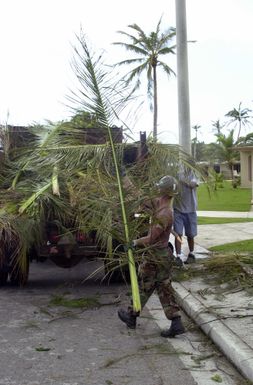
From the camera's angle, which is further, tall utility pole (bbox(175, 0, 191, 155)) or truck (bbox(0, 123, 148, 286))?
tall utility pole (bbox(175, 0, 191, 155))

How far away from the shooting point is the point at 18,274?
8477 millimetres

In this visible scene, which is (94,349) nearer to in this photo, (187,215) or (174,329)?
(174,329)

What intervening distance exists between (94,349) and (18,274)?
3.19 m

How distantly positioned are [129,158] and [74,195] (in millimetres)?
1100

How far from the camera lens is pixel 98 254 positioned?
795 cm

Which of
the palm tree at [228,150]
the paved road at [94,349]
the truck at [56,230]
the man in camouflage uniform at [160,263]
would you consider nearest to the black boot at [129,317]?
the man in camouflage uniform at [160,263]

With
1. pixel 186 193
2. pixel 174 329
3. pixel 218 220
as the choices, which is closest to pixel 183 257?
pixel 186 193

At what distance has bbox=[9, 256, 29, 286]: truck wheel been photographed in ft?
26.9

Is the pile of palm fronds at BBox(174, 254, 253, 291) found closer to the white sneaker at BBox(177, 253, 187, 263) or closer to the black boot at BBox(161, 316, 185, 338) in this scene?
the white sneaker at BBox(177, 253, 187, 263)

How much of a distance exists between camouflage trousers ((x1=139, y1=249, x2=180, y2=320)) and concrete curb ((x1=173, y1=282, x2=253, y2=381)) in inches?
16.7

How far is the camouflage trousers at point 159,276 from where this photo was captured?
6.02 meters

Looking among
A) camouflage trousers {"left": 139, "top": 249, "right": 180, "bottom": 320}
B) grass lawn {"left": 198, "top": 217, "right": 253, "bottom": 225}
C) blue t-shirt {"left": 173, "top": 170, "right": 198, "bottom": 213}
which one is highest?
blue t-shirt {"left": 173, "top": 170, "right": 198, "bottom": 213}

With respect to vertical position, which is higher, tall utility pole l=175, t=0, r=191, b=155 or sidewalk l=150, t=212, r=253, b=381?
tall utility pole l=175, t=0, r=191, b=155

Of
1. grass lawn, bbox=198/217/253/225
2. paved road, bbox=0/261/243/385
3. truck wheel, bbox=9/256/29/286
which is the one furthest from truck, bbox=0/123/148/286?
grass lawn, bbox=198/217/253/225
